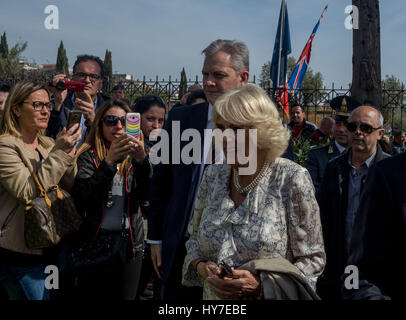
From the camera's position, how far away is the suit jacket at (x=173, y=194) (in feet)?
8.58

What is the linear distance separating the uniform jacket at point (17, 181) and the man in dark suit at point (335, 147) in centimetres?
247

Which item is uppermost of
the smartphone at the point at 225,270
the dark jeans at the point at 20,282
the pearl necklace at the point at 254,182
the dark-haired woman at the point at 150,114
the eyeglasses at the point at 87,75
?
the eyeglasses at the point at 87,75

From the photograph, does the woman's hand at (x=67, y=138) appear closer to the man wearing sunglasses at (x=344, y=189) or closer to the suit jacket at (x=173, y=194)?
the suit jacket at (x=173, y=194)

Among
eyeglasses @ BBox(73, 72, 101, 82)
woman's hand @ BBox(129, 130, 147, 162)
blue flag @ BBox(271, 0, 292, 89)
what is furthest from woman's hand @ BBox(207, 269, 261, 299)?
blue flag @ BBox(271, 0, 292, 89)

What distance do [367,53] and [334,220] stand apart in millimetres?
3885

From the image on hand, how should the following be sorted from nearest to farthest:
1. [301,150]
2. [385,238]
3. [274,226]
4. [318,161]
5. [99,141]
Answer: [385,238] < [274,226] < [99,141] < [318,161] < [301,150]

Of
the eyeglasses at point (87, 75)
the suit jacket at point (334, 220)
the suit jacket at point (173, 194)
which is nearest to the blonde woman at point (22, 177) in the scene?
the suit jacket at point (173, 194)

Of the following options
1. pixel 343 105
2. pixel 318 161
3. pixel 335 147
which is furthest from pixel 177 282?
pixel 343 105

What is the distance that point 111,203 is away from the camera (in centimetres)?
300

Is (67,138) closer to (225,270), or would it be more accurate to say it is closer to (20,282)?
(20,282)

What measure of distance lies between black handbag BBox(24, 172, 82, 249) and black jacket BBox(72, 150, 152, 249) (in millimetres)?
84

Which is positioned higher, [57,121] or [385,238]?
[57,121]

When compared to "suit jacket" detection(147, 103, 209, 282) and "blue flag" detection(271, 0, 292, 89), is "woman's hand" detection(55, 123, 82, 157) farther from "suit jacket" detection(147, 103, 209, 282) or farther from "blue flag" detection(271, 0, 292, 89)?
"blue flag" detection(271, 0, 292, 89)

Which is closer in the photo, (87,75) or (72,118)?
(72,118)
